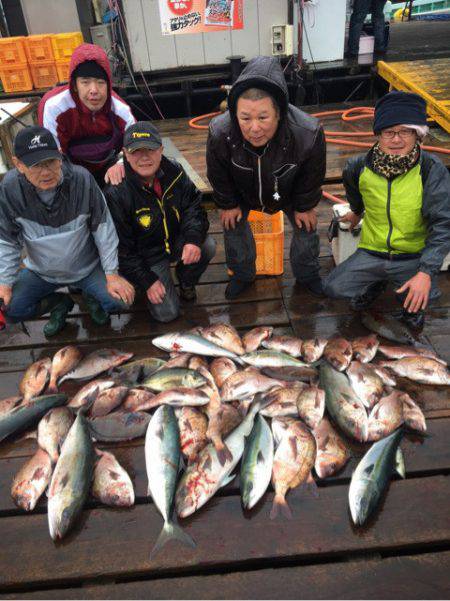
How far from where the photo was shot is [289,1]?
7.78 m

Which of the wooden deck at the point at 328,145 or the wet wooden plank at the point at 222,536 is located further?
the wooden deck at the point at 328,145

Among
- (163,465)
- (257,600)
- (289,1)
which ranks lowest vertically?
(257,600)

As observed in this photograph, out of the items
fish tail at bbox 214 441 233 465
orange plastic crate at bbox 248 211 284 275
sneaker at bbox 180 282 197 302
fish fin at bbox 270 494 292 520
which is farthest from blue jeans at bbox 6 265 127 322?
fish fin at bbox 270 494 292 520

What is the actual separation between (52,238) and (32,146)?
665 millimetres

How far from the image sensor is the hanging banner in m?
7.71

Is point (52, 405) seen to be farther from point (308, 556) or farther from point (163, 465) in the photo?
point (308, 556)

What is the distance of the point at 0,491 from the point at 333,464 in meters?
1.69

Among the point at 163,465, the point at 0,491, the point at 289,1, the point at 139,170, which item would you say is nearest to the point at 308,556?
the point at 163,465

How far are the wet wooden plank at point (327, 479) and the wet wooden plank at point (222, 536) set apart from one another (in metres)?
0.06

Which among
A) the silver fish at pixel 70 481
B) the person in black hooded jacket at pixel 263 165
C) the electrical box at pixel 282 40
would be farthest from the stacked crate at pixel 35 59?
the silver fish at pixel 70 481

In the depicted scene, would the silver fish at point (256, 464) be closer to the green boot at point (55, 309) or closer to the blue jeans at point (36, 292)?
the blue jeans at point (36, 292)

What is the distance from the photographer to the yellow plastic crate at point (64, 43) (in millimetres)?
8711

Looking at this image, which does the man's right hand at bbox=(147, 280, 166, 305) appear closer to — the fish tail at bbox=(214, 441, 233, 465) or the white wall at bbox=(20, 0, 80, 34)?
the fish tail at bbox=(214, 441, 233, 465)

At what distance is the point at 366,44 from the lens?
9.18m
